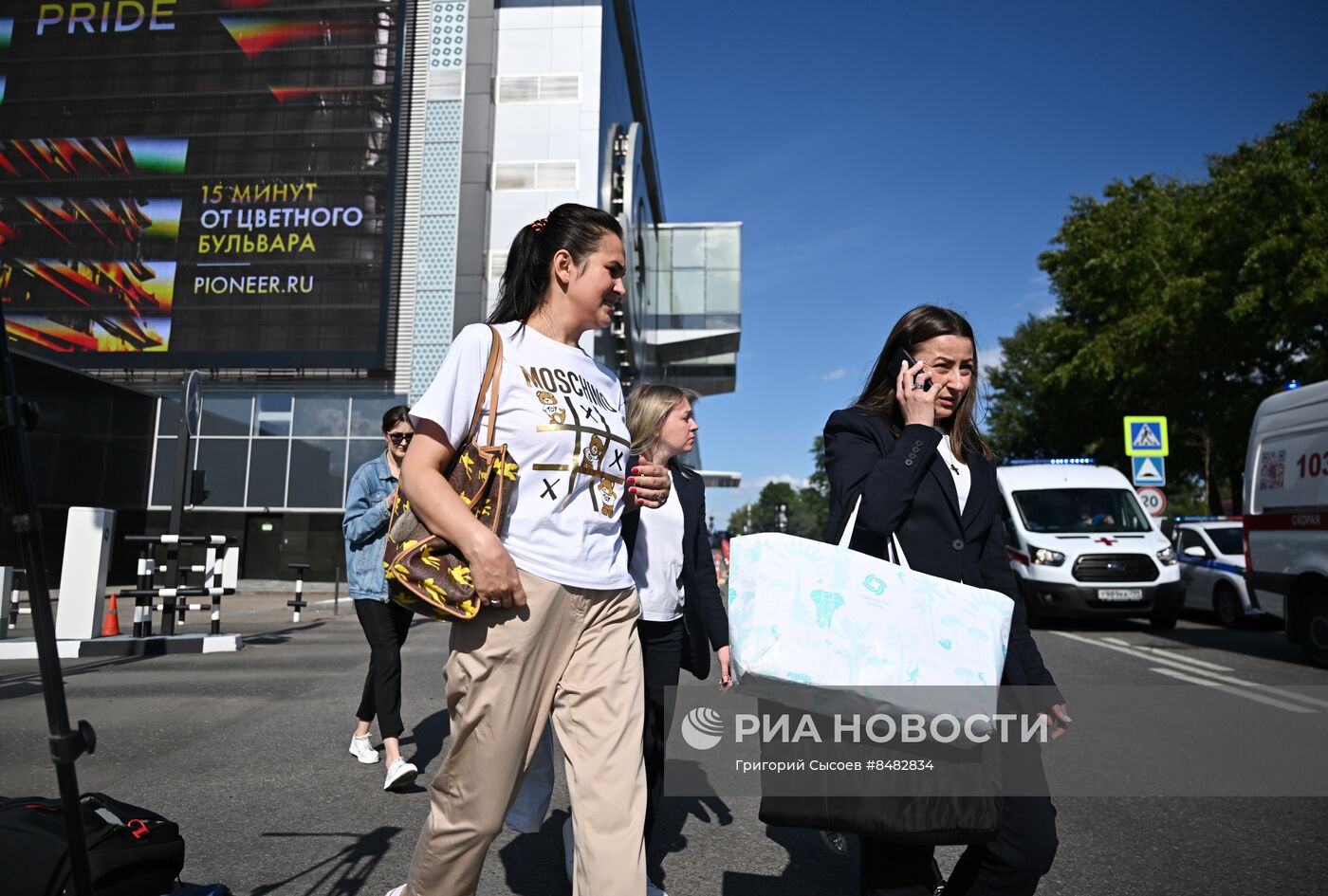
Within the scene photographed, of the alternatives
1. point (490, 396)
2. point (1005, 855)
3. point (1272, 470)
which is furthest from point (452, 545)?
point (1272, 470)

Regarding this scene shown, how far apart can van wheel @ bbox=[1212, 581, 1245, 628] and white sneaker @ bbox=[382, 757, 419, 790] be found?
12.4 metres

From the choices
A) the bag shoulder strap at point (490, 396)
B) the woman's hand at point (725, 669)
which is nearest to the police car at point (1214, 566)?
the woman's hand at point (725, 669)

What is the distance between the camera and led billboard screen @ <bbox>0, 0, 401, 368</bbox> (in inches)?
952

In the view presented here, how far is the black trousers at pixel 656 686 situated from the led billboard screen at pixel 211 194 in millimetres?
22002

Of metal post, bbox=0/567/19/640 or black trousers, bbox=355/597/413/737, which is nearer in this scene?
black trousers, bbox=355/597/413/737

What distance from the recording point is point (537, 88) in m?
29.7

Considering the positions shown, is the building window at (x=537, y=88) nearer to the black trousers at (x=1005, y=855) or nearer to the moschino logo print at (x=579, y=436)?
the moschino logo print at (x=579, y=436)

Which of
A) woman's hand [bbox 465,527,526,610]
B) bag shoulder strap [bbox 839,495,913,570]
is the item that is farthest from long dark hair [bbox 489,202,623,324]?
bag shoulder strap [bbox 839,495,913,570]

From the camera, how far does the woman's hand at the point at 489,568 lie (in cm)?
202

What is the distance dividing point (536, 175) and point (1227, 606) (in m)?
22.5

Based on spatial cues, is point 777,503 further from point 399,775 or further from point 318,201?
point 399,775

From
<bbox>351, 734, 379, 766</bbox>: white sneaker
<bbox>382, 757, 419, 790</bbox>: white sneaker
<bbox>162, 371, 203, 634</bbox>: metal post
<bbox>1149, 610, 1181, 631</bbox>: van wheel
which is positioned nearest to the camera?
<bbox>382, 757, 419, 790</bbox>: white sneaker

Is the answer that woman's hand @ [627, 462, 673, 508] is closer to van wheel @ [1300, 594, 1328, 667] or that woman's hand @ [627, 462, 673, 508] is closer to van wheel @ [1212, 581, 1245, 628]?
van wheel @ [1300, 594, 1328, 667]

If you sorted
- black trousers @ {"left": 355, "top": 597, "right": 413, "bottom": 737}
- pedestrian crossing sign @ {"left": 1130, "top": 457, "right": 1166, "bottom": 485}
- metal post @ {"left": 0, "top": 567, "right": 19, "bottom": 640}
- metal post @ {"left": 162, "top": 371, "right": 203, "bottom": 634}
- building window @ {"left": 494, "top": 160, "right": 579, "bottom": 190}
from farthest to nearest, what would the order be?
building window @ {"left": 494, "top": 160, "right": 579, "bottom": 190}
pedestrian crossing sign @ {"left": 1130, "top": 457, "right": 1166, "bottom": 485}
metal post @ {"left": 162, "top": 371, "right": 203, "bottom": 634}
metal post @ {"left": 0, "top": 567, "right": 19, "bottom": 640}
black trousers @ {"left": 355, "top": 597, "right": 413, "bottom": 737}
